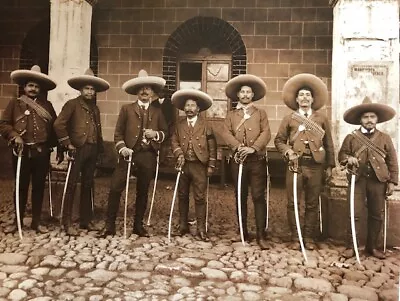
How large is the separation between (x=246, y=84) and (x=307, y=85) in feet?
2.25

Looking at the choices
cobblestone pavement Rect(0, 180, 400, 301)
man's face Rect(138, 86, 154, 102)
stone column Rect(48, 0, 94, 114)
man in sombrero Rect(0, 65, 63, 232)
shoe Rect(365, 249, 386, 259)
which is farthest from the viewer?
stone column Rect(48, 0, 94, 114)

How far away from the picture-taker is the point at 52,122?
4930 mm

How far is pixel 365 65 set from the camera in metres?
4.79

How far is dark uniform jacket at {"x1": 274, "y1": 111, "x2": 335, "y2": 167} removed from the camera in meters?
4.51

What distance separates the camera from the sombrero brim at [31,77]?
4754 mm

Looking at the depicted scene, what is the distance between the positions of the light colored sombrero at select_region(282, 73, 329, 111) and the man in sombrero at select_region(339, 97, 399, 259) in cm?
36

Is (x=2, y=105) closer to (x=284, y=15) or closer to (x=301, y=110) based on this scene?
(x=284, y=15)

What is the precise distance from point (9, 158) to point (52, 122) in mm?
4489

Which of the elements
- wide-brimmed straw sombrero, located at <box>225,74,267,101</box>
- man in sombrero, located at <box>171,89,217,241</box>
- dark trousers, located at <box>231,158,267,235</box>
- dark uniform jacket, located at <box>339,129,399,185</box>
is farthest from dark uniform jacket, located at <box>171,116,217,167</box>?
dark uniform jacket, located at <box>339,129,399,185</box>

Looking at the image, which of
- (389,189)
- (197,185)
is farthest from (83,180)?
(389,189)

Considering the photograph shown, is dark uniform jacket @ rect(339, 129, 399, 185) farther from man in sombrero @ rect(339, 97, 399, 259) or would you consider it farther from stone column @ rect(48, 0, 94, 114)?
stone column @ rect(48, 0, 94, 114)

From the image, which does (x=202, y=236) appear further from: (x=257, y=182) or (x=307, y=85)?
(x=307, y=85)

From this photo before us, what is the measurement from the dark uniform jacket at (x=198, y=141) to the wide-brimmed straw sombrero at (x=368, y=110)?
1.54 m

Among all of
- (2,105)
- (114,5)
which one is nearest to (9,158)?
(2,105)
